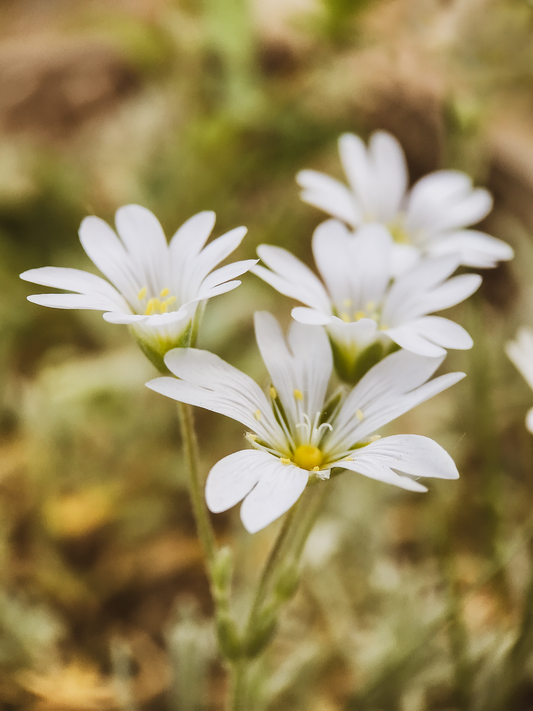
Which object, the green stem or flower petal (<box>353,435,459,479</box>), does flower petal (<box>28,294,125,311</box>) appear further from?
flower petal (<box>353,435,459,479</box>)

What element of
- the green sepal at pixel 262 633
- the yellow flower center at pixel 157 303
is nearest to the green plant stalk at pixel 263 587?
the green sepal at pixel 262 633

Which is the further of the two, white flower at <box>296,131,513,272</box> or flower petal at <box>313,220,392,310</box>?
white flower at <box>296,131,513,272</box>

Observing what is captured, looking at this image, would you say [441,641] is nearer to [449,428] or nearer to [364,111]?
[449,428]

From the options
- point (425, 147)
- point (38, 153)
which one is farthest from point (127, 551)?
point (425, 147)

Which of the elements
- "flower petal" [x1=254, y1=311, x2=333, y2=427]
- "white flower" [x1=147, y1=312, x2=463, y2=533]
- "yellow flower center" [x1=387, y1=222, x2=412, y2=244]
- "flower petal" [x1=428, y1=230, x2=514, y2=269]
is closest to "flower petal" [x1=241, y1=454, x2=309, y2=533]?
"white flower" [x1=147, y1=312, x2=463, y2=533]

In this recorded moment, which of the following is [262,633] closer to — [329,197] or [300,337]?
[300,337]

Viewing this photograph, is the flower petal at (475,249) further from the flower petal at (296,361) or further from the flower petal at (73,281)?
the flower petal at (73,281)
